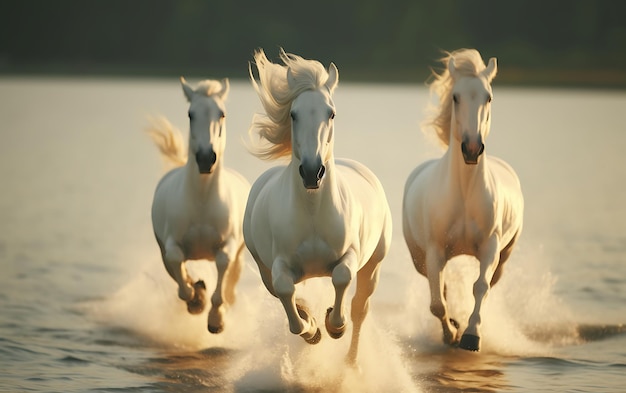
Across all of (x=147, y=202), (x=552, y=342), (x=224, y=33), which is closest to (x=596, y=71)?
(x=224, y=33)

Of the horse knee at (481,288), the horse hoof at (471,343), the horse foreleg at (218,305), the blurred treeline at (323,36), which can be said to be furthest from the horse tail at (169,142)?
the blurred treeline at (323,36)

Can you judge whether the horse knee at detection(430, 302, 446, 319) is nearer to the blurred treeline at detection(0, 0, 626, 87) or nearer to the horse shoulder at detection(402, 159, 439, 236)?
the horse shoulder at detection(402, 159, 439, 236)

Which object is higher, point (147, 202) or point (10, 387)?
point (147, 202)

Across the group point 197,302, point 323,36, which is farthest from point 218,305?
point 323,36

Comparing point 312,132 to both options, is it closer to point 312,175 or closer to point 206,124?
point 312,175

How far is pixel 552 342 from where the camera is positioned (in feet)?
35.6

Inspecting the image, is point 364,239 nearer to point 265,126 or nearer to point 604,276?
point 265,126

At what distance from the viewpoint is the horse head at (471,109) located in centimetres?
917

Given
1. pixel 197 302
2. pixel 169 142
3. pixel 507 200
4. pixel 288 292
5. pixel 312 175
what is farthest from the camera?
pixel 169 142

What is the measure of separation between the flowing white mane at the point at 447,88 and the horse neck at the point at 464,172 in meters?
0.46

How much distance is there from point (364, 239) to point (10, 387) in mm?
2636

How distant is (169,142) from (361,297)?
3376 millimetres

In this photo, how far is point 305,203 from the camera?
8.01m

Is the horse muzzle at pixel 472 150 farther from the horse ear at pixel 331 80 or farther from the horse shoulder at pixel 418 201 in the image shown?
the horse ear at pixel 331 80
